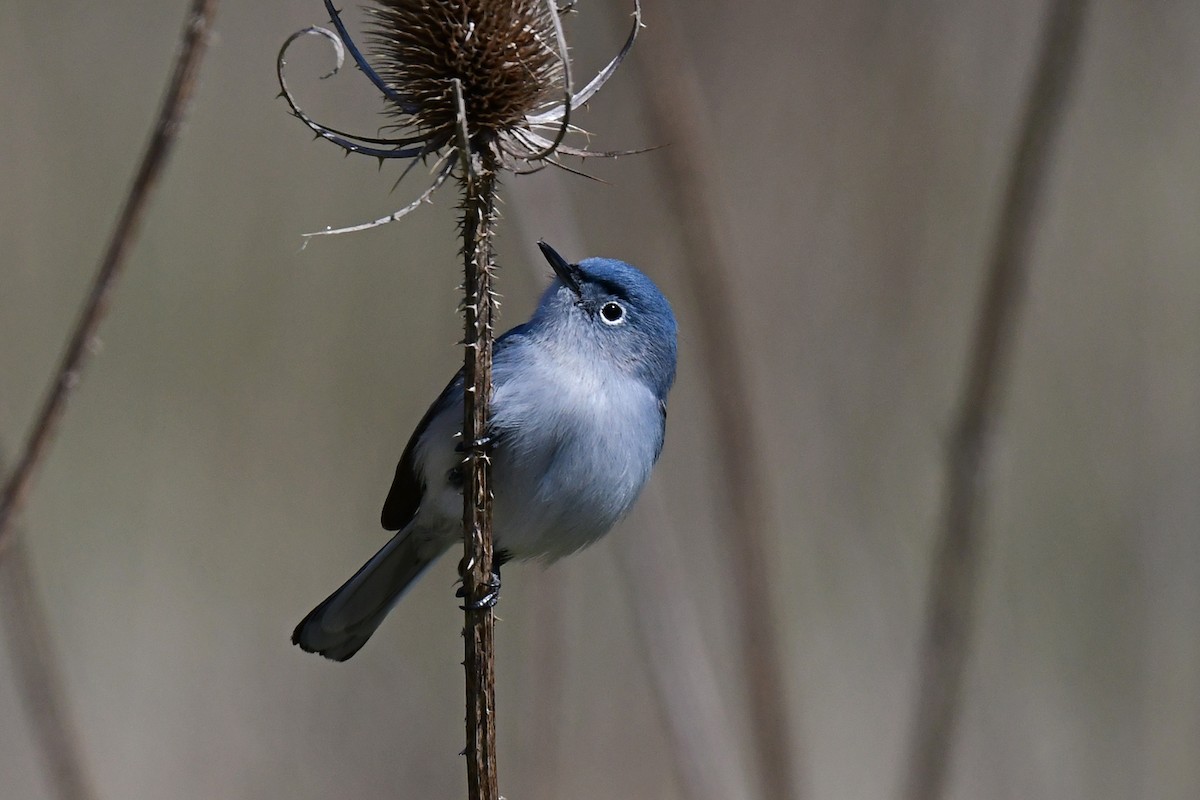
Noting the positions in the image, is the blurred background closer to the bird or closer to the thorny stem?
the bird

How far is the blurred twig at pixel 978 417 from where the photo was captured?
2.24 m

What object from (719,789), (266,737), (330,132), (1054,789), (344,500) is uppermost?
(330,132)

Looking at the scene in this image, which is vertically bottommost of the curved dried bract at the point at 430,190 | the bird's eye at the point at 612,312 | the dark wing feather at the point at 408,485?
the dark wing feather at the point at 408,485

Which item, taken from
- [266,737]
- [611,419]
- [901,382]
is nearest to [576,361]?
[611,419]

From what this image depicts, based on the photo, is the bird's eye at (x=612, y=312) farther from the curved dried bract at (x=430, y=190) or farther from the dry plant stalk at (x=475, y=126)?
the curved dried bract at (x=430, y=190)

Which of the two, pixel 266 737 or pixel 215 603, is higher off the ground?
pixel 215 603

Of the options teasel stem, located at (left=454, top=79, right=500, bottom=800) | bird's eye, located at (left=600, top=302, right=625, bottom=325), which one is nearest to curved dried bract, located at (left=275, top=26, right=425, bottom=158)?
teasel stem, located at (left=454, top=79, right=500, bottom=800)

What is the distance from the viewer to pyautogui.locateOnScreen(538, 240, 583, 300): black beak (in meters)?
3.17

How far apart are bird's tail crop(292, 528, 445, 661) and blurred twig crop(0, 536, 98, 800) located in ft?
2.13

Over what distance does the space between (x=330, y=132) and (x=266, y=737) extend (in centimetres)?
421

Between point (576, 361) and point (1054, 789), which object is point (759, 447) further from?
point (1054, 789)


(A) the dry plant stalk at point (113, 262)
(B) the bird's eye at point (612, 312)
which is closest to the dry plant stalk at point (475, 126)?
(A) the dry plant stalk at point (113, 262)

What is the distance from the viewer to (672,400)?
6.61 m

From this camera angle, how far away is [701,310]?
2869mm
